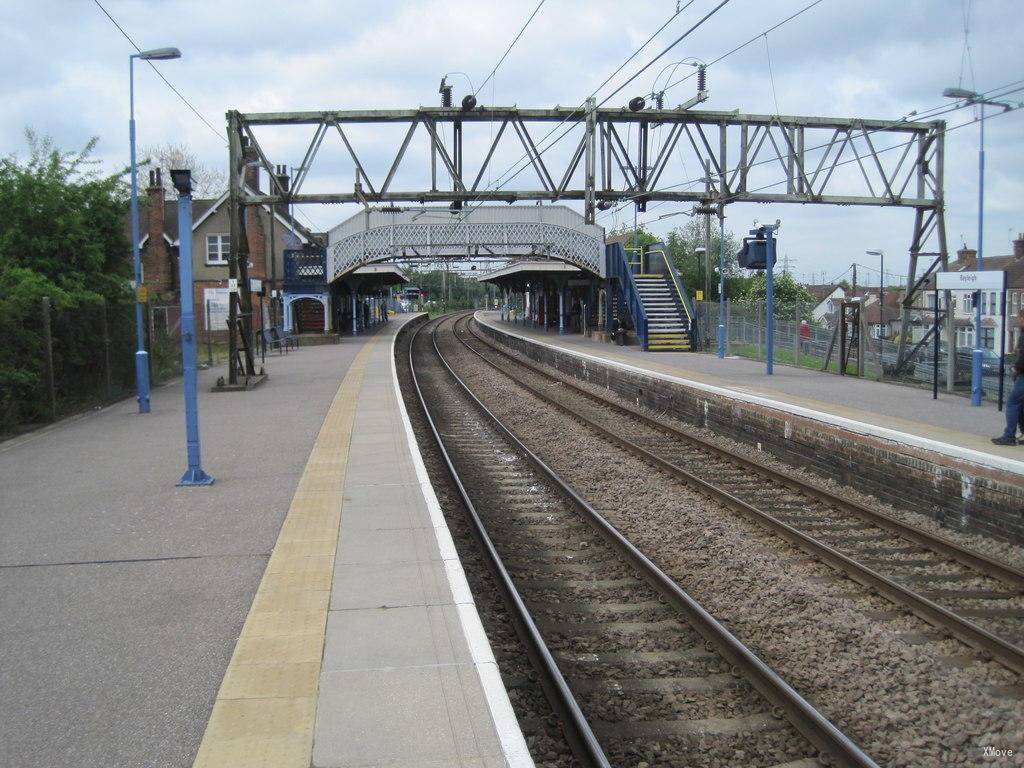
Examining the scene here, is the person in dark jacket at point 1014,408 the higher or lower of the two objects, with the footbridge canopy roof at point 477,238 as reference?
lower

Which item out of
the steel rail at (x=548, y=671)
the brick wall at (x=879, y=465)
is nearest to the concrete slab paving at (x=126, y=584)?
the steel rail at (x=548, y=671)

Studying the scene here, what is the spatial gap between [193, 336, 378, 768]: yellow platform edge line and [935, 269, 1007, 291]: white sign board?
10.7 metres

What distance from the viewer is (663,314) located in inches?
1260

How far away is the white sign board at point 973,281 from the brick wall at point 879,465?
12.7 feet

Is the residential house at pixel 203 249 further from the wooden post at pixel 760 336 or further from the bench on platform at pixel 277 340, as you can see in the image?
the wooden post at pixel 760 336

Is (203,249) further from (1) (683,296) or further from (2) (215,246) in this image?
(1) (683,296)

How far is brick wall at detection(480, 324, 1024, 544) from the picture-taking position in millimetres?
8367

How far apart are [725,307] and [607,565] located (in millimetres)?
21590

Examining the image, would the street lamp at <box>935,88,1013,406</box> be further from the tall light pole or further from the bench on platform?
the bench on platform

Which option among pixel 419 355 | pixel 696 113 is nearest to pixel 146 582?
pixel 696 113

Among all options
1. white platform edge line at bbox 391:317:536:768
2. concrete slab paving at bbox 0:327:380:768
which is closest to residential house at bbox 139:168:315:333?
concrete slab paving at bbox 0:327:380:768

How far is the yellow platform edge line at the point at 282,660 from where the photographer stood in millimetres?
3820

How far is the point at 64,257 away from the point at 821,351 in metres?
17.2

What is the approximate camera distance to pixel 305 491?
9117 millimetres
